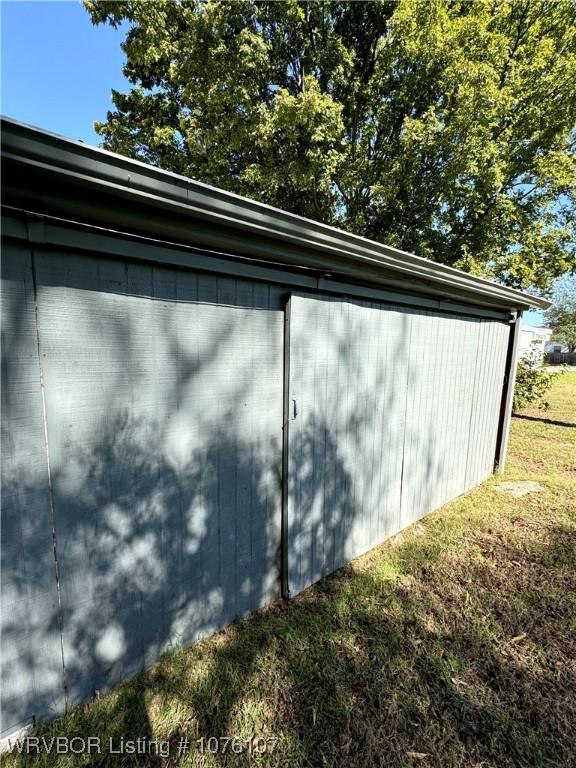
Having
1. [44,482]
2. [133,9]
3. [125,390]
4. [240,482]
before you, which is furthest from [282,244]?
[133,9]

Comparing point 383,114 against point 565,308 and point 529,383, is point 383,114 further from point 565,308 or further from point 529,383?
point 565,308

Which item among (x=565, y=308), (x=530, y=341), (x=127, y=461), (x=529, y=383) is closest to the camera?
(x=127, y=461)

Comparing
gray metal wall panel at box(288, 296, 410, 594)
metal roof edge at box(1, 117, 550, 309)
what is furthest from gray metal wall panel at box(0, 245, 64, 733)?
gray metal wall panel at box(288, 296, 410, 594)

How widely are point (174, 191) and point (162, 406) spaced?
3.06ft

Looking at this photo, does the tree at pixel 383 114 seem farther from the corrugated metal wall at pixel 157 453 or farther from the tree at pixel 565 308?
the tree at pixel 565 308

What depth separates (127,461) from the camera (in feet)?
5.62

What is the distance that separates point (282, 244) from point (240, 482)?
1.35 meters

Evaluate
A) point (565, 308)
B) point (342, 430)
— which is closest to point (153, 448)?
point (342, 430)

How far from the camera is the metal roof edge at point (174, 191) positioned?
3.90 ft

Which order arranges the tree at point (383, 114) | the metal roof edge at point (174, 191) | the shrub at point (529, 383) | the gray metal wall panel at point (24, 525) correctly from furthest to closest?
the shrub at point (529, 383) < the tree at point (383, 114) < the gray metal wall panel at point (24, 525) < the metal roof edge at point (174, 191)

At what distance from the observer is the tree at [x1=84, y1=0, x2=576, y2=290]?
6.50 metres

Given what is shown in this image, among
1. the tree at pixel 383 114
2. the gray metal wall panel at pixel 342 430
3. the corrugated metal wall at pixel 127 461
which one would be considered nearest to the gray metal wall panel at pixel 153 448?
the corrugated metal wall at pixel 127 461

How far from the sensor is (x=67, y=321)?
1.50 m

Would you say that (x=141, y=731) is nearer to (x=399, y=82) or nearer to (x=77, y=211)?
(x=77, y=211)
